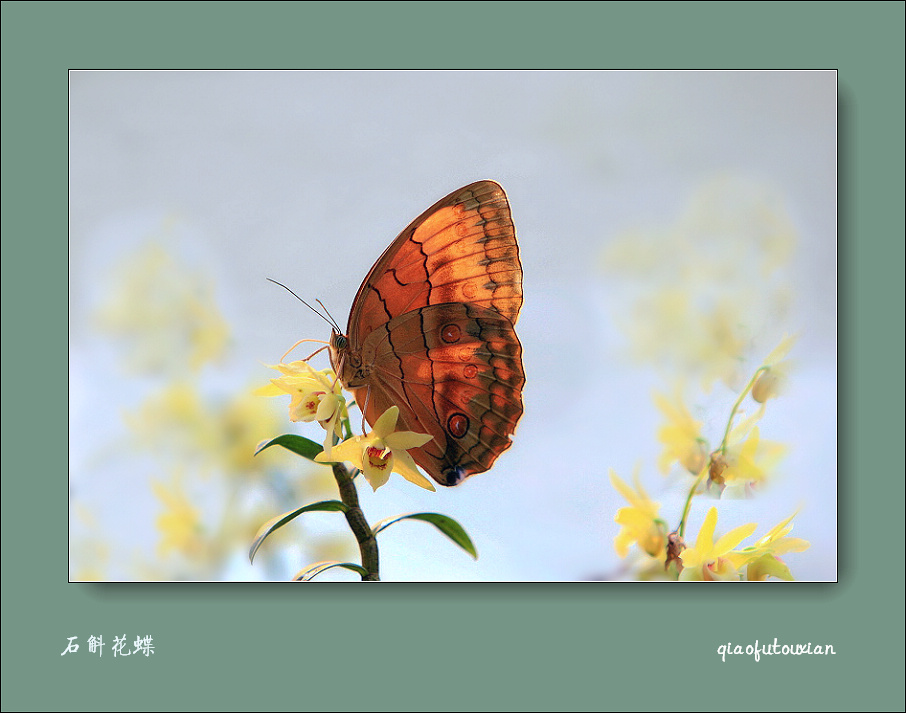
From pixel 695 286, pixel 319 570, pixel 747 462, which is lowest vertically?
pixel 319 570

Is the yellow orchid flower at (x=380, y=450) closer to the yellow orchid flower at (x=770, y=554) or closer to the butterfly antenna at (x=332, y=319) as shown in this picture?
the butterfly antenna at (x=332, y=319)

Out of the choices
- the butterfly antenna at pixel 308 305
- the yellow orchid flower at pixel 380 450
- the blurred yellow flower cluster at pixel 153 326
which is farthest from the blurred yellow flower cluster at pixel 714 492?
the blurred yellow flower cluster at pixel 153 326

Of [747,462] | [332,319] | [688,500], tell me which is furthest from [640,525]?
[332,319]

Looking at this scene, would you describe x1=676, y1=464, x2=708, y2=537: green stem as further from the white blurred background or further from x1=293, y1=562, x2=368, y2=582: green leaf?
x1=293, y1=562, x2=368, y2=582: green leaf

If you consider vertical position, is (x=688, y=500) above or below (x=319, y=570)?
above

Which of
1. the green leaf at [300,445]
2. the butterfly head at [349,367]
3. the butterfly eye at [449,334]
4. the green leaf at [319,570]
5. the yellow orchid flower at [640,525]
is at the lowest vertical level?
the green leaf at [319,570]

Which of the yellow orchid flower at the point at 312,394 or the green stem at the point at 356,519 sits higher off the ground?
the yellow orchid flower at the point at 312,394

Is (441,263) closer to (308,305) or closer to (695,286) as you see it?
(308,305)
